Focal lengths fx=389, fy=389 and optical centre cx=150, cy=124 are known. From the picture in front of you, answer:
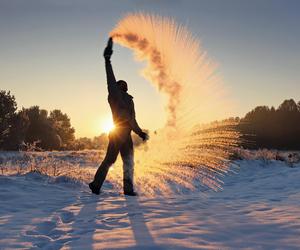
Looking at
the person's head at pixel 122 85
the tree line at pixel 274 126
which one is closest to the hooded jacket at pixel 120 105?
the person's head at pixel 122 85

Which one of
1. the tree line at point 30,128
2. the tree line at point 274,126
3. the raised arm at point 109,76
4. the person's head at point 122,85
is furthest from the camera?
the tree line at point 274,126

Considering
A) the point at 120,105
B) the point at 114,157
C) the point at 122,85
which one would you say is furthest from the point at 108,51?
the point at 114,157

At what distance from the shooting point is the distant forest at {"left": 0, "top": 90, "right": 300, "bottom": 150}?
117 ft

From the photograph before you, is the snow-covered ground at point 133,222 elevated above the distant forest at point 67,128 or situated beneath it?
situated beneath

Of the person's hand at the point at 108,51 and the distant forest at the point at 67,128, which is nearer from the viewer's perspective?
the person's hand at the point at 108,51

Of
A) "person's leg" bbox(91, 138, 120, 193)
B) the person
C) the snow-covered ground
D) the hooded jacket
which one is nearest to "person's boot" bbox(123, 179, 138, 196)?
the person

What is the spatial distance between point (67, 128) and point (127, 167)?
50.2 metres

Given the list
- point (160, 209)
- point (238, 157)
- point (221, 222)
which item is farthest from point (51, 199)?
point (238, 157)

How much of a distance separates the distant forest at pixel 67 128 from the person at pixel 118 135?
17862mm

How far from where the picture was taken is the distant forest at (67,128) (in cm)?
3566

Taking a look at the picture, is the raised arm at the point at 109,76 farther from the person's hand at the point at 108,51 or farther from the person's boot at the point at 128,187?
the person's boot at the point at 128,187

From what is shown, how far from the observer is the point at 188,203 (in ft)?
19.4

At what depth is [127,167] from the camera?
23.5ft

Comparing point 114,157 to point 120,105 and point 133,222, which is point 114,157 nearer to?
point 120,105
